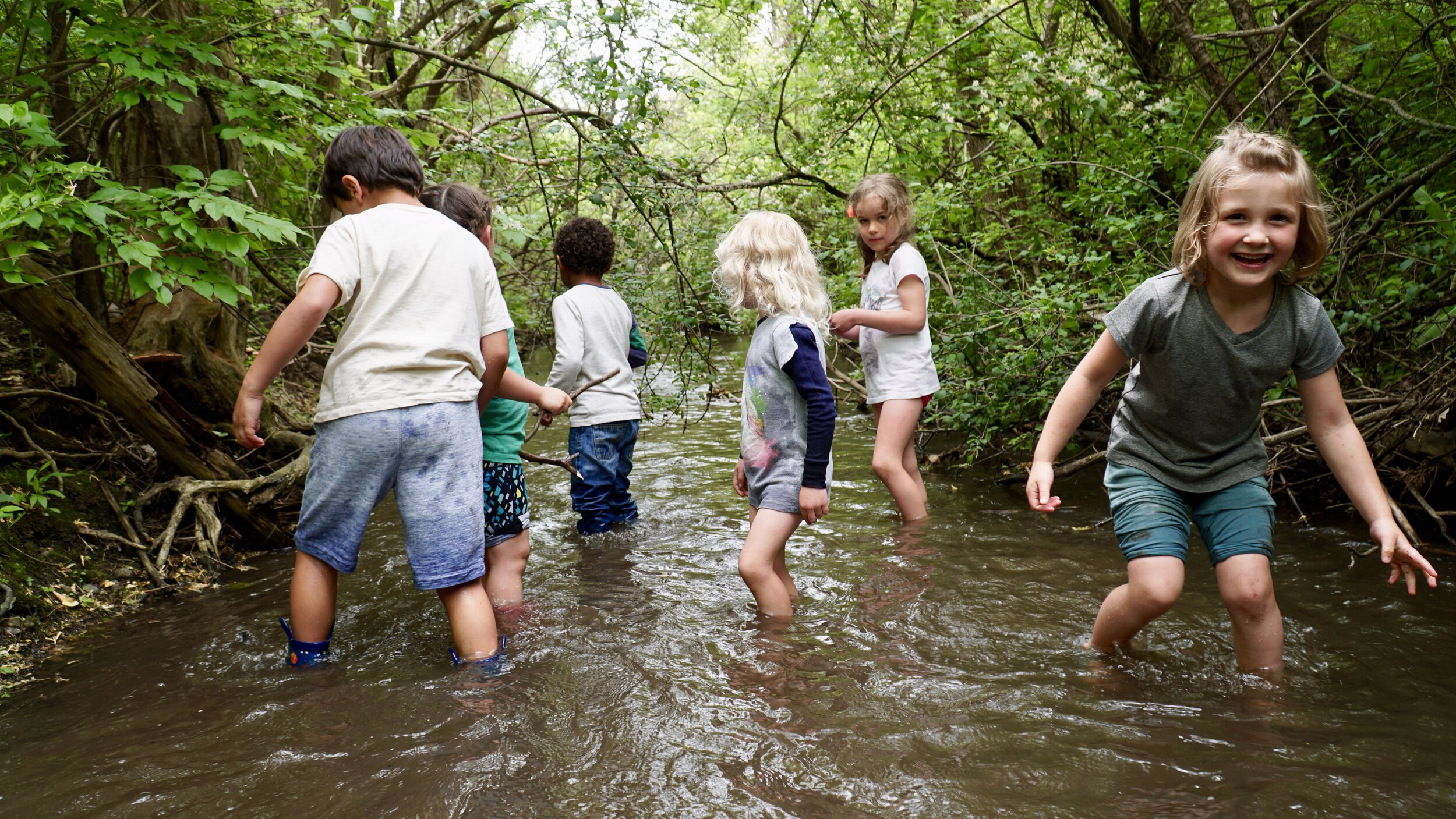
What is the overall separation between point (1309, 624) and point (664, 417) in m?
4.92

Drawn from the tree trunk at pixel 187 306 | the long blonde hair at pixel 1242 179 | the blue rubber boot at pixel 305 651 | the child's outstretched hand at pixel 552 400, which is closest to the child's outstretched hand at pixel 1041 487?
the long blonde hair at pixel 1242 179

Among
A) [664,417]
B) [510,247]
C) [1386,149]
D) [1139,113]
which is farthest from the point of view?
[510,247]

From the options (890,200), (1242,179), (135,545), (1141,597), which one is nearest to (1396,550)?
(1141,597)

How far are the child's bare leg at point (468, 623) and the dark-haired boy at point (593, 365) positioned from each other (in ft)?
6.23

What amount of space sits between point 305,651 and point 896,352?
10.5ft

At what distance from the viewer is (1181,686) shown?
2986mm

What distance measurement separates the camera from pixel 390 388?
123 inches

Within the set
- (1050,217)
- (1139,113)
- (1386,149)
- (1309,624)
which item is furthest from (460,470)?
(1050,217)

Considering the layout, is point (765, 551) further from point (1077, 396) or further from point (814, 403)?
point (1077, 396)

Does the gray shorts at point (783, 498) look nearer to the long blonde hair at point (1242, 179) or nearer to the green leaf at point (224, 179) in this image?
the long blonde hair at point (1242, 179)

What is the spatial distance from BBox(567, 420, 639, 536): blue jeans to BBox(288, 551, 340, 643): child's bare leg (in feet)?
6.79

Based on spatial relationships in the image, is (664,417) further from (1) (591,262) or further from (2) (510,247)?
(2) (510,247)

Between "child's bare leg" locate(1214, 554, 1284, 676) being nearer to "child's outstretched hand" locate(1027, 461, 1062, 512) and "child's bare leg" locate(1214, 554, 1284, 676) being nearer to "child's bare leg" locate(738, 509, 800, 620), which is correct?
"child's outstretched hand" locate(1027, 461, 1062, 512)

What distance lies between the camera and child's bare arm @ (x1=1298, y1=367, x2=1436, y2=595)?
263 centimetres
